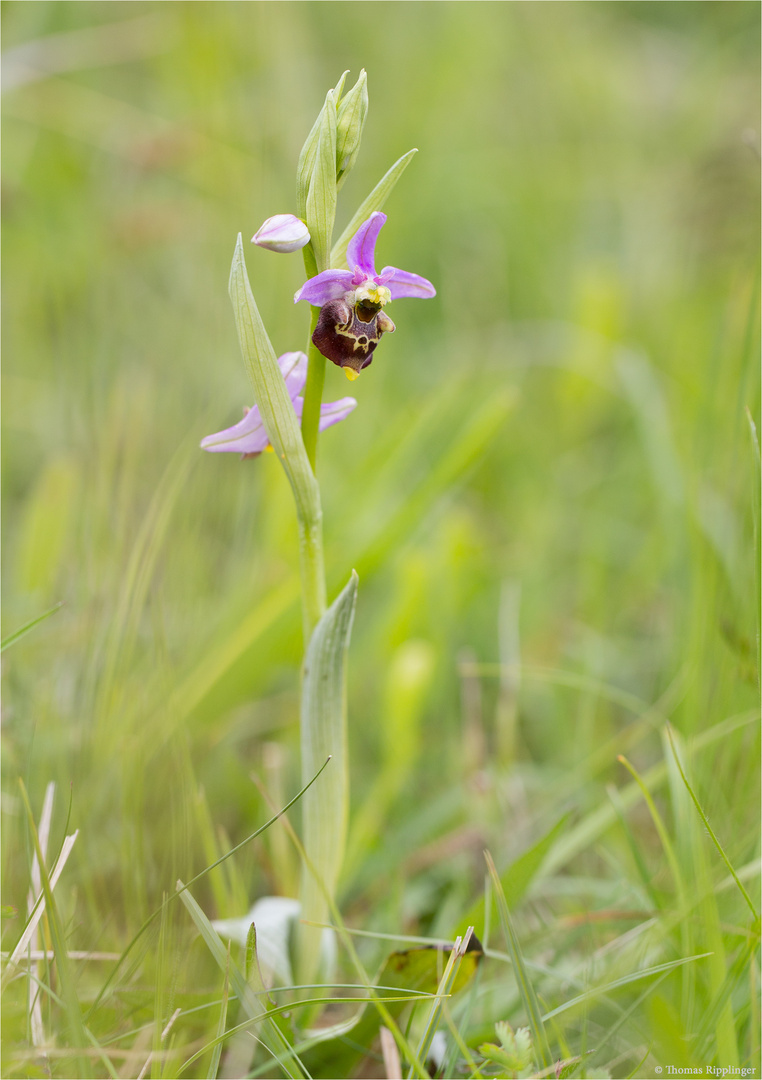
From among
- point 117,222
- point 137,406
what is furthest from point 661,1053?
point 117,222

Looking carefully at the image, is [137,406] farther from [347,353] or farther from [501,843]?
[501,843]

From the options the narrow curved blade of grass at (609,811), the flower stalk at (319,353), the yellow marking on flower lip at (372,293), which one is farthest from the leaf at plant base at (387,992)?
the yellow marking on flower lip at (372,293)

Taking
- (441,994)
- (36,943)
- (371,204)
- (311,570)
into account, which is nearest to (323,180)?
(371,204)

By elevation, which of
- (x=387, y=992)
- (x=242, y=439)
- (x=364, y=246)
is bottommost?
(x=387, y=992)

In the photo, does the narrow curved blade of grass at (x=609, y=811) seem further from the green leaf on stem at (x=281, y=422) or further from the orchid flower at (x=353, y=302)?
the orchid flower at (x=353, y=302)

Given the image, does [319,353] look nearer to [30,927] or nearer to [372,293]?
[372,293]
